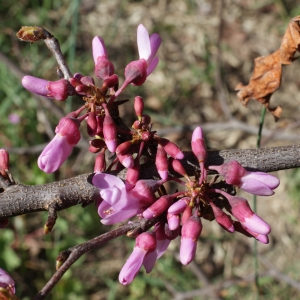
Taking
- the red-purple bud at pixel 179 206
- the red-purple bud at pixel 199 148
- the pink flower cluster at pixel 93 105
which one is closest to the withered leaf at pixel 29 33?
the pink flower cluster at pixel 93 105

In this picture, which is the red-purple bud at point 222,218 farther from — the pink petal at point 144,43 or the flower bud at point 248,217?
the pink petal at point 144,43

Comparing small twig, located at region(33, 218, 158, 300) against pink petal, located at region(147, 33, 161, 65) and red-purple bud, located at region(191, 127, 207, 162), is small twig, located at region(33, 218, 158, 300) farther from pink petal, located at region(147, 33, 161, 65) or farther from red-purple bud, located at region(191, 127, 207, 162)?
pink petal, located at region(147, 33, 161, 65)

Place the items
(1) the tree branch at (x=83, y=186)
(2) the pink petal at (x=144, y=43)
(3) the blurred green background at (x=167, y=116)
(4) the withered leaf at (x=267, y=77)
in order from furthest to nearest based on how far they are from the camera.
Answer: (3) the blurred green background at (x=167, y=116)
(4) the withered leaf at (x=267, y=77)
(2) the pink petal at (x=144, y=43)
(1) the tree branch at (x=83, y=186)

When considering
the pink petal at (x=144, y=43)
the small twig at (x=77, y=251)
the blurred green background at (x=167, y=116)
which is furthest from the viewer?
the blurred green background at (x=167, y=116)

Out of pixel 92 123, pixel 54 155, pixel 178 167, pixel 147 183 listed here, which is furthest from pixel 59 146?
pixel 178 167

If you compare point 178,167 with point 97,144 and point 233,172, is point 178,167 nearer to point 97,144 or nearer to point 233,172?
point 233,172
